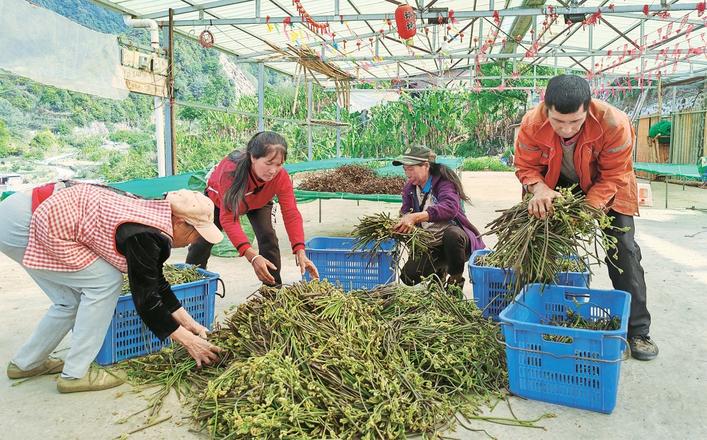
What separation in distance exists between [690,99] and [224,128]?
11.9m

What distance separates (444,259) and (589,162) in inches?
46.2

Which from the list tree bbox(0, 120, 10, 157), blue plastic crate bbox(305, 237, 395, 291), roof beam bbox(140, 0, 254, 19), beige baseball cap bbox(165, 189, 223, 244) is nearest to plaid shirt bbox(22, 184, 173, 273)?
beige baseball cap bbox(165, 189, 223, 244)

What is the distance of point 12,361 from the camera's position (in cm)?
250

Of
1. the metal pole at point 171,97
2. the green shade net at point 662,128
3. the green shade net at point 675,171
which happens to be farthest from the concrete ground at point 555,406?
the green shade net at point 662,128

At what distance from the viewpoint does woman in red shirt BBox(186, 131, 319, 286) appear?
9.85 feet

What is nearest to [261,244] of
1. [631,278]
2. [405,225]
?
[405,225]

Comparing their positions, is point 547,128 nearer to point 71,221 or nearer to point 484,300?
point 484,300

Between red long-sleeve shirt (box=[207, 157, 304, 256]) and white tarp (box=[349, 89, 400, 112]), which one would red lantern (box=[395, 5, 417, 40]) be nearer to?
red long-sleeve shirt (box=[207, 157, 304, 256])

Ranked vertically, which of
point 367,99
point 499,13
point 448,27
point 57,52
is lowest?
point 57,52

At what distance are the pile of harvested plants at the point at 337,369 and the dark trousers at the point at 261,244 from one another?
3.28 feet

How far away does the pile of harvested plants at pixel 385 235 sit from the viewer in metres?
3.34

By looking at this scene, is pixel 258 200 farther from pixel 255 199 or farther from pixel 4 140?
pixel 4 140

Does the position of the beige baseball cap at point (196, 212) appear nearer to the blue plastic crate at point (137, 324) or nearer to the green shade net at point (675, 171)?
the blue plastic crate at point (137, 324)

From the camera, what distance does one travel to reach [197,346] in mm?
2236
